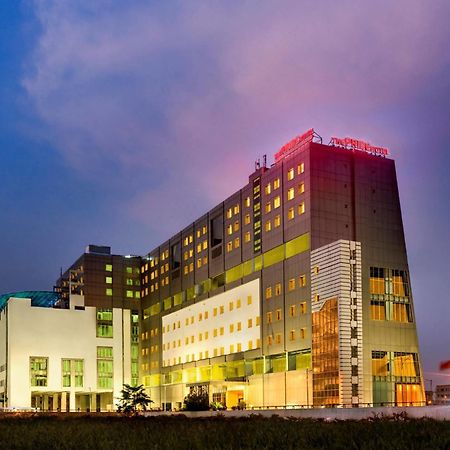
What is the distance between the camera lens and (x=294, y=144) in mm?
107438

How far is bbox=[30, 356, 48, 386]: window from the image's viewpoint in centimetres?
15500

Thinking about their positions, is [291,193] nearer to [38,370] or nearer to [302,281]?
[302,281]

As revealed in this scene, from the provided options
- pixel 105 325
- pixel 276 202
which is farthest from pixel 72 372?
pixel 276 202

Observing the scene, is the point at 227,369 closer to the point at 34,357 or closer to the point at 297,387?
the point at 297,387

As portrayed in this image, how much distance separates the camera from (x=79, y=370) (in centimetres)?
16075

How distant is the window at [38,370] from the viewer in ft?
509

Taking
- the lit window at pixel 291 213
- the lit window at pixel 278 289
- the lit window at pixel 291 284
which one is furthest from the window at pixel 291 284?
the lit window at pixel 291 213

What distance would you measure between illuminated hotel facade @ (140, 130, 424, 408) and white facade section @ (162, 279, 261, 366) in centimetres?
32

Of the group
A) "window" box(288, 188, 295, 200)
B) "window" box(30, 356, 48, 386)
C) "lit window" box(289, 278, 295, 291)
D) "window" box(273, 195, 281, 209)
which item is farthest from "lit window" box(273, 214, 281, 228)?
"window" box(30, 356, 48, 386)

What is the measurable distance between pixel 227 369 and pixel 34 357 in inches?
2086

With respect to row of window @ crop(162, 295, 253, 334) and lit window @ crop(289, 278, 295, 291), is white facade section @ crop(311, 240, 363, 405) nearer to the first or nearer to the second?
lit window @ crop(289, 278, 295, 291)

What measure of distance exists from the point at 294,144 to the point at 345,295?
2396cm

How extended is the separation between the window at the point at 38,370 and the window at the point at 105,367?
37.5ft

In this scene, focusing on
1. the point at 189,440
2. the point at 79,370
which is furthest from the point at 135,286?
the point at 189,440
